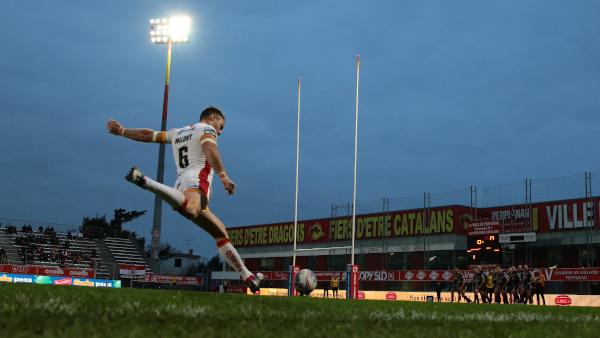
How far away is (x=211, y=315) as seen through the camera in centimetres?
391

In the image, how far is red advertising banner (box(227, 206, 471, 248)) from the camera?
1542 inches

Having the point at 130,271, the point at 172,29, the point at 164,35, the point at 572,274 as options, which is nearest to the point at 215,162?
the point at 572,274

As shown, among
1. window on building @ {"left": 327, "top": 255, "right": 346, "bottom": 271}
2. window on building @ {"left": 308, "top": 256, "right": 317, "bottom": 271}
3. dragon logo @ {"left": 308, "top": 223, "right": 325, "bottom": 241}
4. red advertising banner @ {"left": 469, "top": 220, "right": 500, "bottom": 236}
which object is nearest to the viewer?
red advertising banner @ {"left": 469, "top": 220, "right": 500, "bottom": 236}

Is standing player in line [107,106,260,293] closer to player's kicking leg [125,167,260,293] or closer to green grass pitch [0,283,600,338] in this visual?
player's kicking leg [125,167,260,293]

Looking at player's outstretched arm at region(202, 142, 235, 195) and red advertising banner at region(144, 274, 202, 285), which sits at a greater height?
player's outstretched arm at region(202, 142, 235, 195)

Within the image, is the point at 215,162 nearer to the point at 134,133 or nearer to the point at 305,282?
the point at 134,133

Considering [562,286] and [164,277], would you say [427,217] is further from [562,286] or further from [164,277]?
[164,277]

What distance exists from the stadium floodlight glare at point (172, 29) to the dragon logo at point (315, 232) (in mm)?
19947

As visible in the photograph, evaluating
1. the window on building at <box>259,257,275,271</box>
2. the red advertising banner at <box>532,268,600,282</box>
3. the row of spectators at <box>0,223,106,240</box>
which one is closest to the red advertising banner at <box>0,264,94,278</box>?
the row of spectators at <box>0,223,106,240</box>

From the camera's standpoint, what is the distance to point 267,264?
173 ft

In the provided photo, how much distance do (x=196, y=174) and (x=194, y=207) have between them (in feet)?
1.92

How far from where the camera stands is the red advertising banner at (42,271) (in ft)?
96.1

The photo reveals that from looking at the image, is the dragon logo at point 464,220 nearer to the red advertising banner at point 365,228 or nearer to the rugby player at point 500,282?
the red advertising banner at point 365,228

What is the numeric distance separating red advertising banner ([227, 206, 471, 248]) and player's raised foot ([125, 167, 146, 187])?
32931mm
